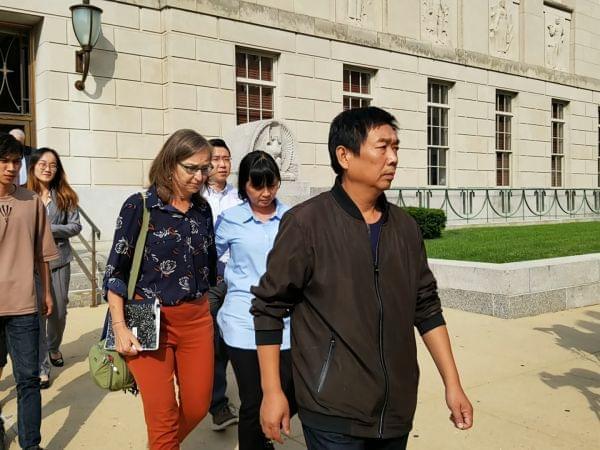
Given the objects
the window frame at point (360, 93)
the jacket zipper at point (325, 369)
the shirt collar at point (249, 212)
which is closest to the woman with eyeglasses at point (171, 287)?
the shirt collar at point (249, 212)

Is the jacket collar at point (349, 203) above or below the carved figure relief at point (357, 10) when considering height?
below

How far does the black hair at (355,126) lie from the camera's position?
2.25 meters

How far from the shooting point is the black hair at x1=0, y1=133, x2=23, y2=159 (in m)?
3.70

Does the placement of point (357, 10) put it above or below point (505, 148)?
above

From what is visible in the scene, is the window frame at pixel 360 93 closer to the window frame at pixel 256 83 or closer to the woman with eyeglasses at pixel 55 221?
the window frame at pixel 256 83

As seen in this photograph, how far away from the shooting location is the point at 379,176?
224 cm

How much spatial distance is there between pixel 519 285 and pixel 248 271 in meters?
5.08

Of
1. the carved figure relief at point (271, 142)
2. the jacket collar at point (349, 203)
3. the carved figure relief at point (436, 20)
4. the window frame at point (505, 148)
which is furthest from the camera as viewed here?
the window frame at point (505, 148)

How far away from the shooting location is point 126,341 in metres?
2.91

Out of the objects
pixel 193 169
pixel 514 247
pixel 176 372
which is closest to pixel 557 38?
pixel 514 247

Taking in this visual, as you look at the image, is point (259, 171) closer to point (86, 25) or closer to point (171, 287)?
point (171, 287)

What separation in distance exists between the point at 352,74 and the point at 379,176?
52.0 ft

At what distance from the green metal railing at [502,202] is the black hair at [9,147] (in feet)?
46.0

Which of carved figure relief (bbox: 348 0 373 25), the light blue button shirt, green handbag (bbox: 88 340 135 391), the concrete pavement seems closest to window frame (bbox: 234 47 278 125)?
carved figure relief (bbox: 348 0 373 25)
